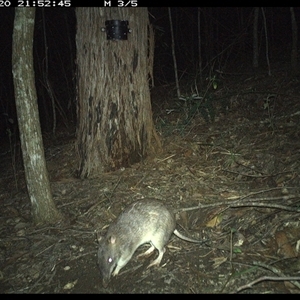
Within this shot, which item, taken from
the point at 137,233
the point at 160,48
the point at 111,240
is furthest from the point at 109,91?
the point at 160,48

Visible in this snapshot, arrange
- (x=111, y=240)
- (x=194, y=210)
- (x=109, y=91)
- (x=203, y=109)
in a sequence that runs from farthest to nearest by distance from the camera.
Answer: (x=203, y=109) < (x=109, y=91) < (x=194, y=210) < (x=111, y=240)

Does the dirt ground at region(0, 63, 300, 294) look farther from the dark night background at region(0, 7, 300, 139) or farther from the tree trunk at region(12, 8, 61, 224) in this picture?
the dark night background at region(0, 7, 300, 139)

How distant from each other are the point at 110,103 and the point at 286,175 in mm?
3035

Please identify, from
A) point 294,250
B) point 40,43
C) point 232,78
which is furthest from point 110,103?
point 40,43

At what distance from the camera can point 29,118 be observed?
4.28 m

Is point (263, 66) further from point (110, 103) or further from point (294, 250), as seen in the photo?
point (294, 250)

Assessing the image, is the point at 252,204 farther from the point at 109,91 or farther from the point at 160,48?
the point at 160,48

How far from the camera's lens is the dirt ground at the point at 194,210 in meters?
3.50

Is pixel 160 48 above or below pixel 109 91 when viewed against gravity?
above

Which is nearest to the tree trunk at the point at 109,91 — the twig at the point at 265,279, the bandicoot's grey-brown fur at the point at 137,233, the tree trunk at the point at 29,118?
the tree trunk at the point at 29,118

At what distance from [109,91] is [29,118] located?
1.66 meters

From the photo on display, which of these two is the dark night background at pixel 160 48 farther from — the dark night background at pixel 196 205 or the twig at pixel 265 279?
the twig at pixel 265 279

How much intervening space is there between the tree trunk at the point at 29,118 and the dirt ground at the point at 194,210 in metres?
0.35

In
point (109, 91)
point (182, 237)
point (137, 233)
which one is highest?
point (109, 91)
